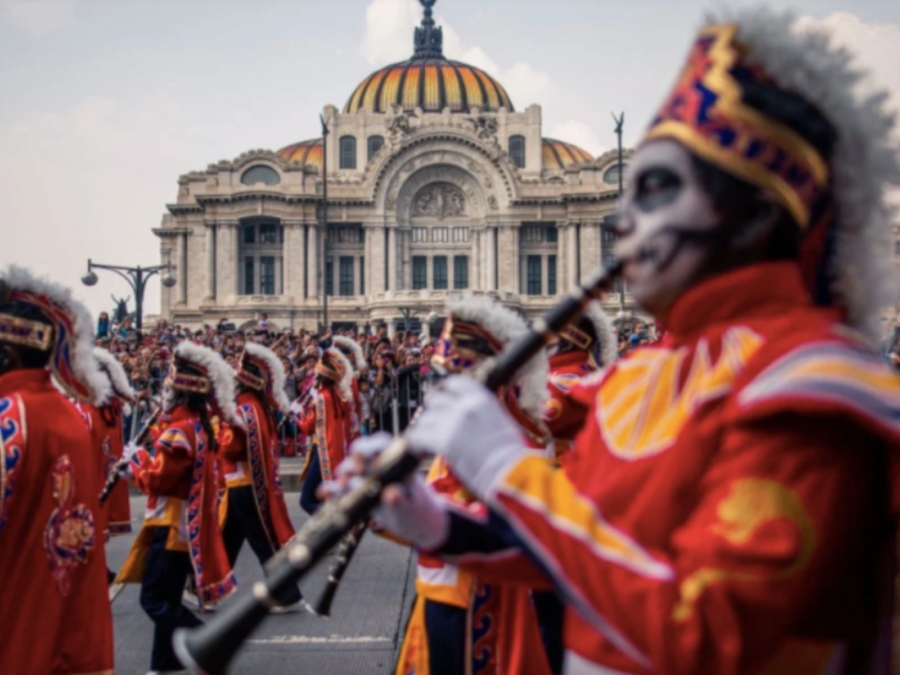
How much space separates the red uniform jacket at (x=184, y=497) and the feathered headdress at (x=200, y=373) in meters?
0.20

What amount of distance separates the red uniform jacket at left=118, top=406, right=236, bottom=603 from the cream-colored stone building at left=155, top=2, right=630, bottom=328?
4939 cm

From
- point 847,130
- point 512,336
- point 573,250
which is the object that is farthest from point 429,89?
point 847,130

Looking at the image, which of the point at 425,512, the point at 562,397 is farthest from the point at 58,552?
the point at 562,397

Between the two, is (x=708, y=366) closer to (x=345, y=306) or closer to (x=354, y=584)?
(x=354, y=584)

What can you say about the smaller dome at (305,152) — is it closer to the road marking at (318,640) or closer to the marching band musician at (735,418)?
the road marking at (318,640)

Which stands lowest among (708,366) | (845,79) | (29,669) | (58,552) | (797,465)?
(29,669)

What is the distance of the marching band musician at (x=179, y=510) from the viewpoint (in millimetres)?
6418

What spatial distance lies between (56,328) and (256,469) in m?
3.88

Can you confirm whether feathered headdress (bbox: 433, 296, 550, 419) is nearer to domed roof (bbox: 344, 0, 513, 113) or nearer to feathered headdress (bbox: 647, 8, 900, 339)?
feathered headdress (bbox: 647, 8, 900, 339)

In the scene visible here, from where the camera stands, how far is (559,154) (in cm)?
7250

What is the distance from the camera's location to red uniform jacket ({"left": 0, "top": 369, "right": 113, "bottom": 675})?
4.00 meters

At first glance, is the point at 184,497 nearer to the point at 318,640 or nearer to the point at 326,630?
the point at 318,640

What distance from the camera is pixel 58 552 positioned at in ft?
13.6

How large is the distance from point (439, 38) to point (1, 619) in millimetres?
90069
